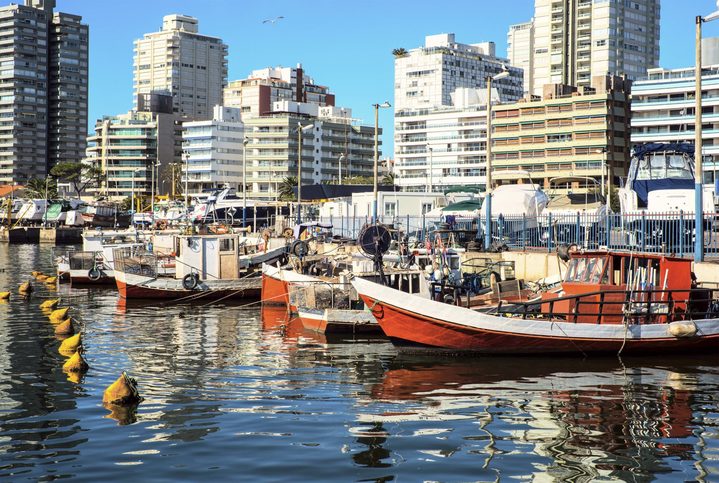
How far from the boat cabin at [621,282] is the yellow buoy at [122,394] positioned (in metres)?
11.1

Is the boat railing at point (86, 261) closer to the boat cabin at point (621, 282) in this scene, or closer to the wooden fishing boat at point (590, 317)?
the wooden fishing boat at point (590, 317)

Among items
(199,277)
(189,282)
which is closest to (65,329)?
(189,282)

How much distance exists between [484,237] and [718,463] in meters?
29.2

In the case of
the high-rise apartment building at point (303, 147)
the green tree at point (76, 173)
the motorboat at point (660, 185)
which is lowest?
the motorboat at point (660, 185)

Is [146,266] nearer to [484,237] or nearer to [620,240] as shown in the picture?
[484,237]

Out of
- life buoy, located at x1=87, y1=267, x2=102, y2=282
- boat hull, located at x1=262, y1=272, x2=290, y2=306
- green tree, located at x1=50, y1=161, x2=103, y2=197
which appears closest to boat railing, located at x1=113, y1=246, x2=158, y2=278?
life buoy, located at x1=87, y1=267, x2=102, y2=282

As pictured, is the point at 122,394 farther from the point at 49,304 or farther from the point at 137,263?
the point at 137,263

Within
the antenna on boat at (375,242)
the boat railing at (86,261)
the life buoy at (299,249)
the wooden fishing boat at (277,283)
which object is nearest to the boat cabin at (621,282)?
the antenna on boat at (375,242)

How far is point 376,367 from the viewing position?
78.4ft

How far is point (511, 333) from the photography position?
23969 mm

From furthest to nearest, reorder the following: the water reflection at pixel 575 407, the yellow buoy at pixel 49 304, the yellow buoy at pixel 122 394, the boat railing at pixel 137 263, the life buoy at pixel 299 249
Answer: the boat railing at pixel 137 263 → the yellow buoy at pixel 49 304 → the life buoy at pixel 299 249 → the yellow buoy at pixel 122 394 → the water reflection at pixel 575 407

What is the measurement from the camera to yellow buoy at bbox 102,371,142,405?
18969mm

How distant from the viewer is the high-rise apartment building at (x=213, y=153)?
184875 millimetres

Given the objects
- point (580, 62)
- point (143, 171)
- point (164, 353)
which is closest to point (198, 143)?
point (143, 171)
